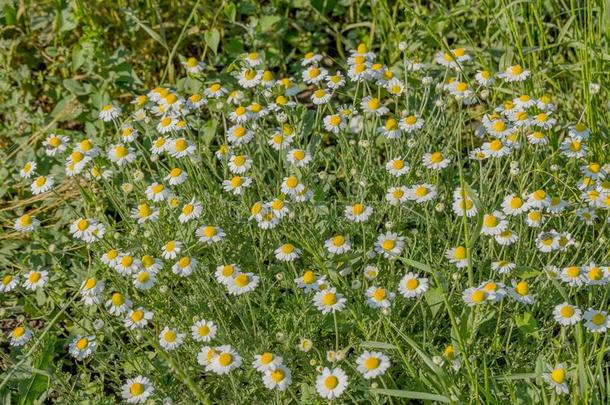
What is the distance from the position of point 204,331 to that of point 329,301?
0.39 m

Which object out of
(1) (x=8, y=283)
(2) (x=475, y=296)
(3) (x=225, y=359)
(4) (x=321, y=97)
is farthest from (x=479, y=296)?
(1) (x=8, y=283)

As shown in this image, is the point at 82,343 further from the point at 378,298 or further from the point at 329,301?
the point at 378,298

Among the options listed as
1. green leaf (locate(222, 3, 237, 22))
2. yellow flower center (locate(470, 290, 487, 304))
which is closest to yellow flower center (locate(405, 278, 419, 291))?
yellow flower center (locate(470, 290, 487, 304))

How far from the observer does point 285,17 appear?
4.48 meters

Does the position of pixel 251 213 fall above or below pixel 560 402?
above

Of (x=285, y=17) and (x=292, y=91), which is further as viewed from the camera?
(x=285, y=17)

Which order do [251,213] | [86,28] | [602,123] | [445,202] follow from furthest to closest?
[86,28] → [602,123] → [445,202] → [251,213]

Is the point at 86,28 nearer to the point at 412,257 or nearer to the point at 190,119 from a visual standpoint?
the point at 190,119

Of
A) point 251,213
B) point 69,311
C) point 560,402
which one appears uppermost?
point 251,213

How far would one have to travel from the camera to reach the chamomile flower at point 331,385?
229 centimetres

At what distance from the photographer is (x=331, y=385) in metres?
2.29

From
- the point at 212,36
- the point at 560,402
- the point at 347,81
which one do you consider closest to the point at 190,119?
the point at 212,36

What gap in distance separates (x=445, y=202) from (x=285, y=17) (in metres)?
1.76

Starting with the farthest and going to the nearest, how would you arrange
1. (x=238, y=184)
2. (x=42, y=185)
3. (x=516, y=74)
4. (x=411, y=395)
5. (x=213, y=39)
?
(x=213, y=39)
(x=516, y=74)
(x=42, y=185)
(x=238, y=184)
(x=411, y=395)
